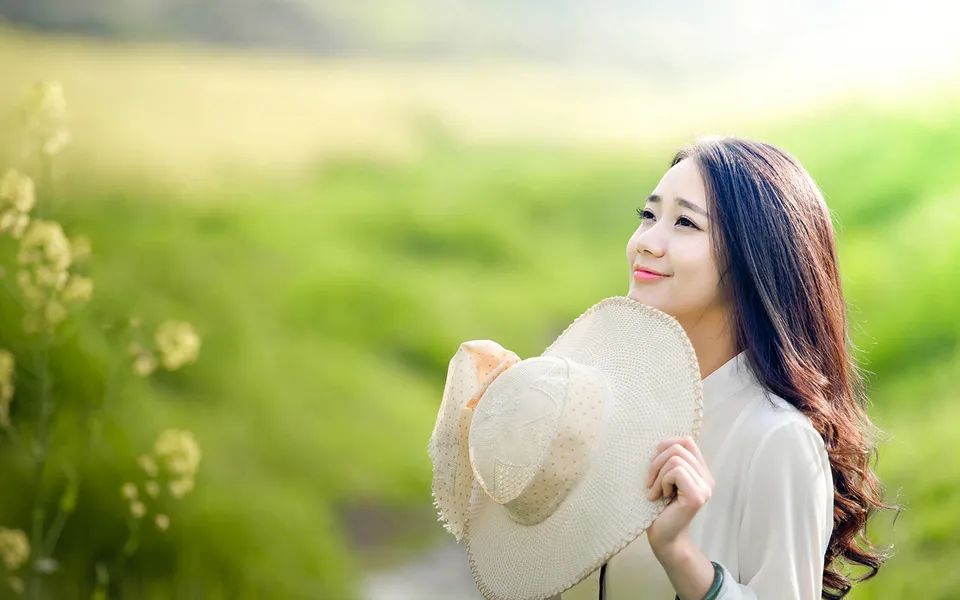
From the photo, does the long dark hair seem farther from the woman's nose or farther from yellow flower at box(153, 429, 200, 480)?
yellow flower at box(153, 429, 200, 480)

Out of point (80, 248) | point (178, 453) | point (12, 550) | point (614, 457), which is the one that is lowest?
point (12, 550)

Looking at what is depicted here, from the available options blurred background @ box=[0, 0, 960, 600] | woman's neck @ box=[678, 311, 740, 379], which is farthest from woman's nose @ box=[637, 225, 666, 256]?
blurred background @ box=[0, 0, 960, 600]

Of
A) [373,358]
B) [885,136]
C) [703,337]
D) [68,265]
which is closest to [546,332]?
[373,358]

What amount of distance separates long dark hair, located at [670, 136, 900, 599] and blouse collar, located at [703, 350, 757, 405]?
2 cm

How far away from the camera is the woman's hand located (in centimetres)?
132

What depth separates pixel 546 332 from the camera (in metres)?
3.53

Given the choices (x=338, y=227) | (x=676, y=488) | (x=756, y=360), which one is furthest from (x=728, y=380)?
(x=338, y=227)

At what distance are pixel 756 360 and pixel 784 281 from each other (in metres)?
0.11

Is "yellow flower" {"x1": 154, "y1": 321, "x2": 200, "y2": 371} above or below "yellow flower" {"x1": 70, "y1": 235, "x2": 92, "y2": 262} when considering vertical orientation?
below

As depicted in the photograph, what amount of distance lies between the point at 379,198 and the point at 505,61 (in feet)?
1.92

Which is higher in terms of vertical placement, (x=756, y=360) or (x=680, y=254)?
(x=680, y=254)

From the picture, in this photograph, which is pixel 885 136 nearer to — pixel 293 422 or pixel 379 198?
pixel 379 198

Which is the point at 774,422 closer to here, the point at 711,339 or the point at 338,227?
the point at 711,339

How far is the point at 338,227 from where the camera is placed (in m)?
3.55
